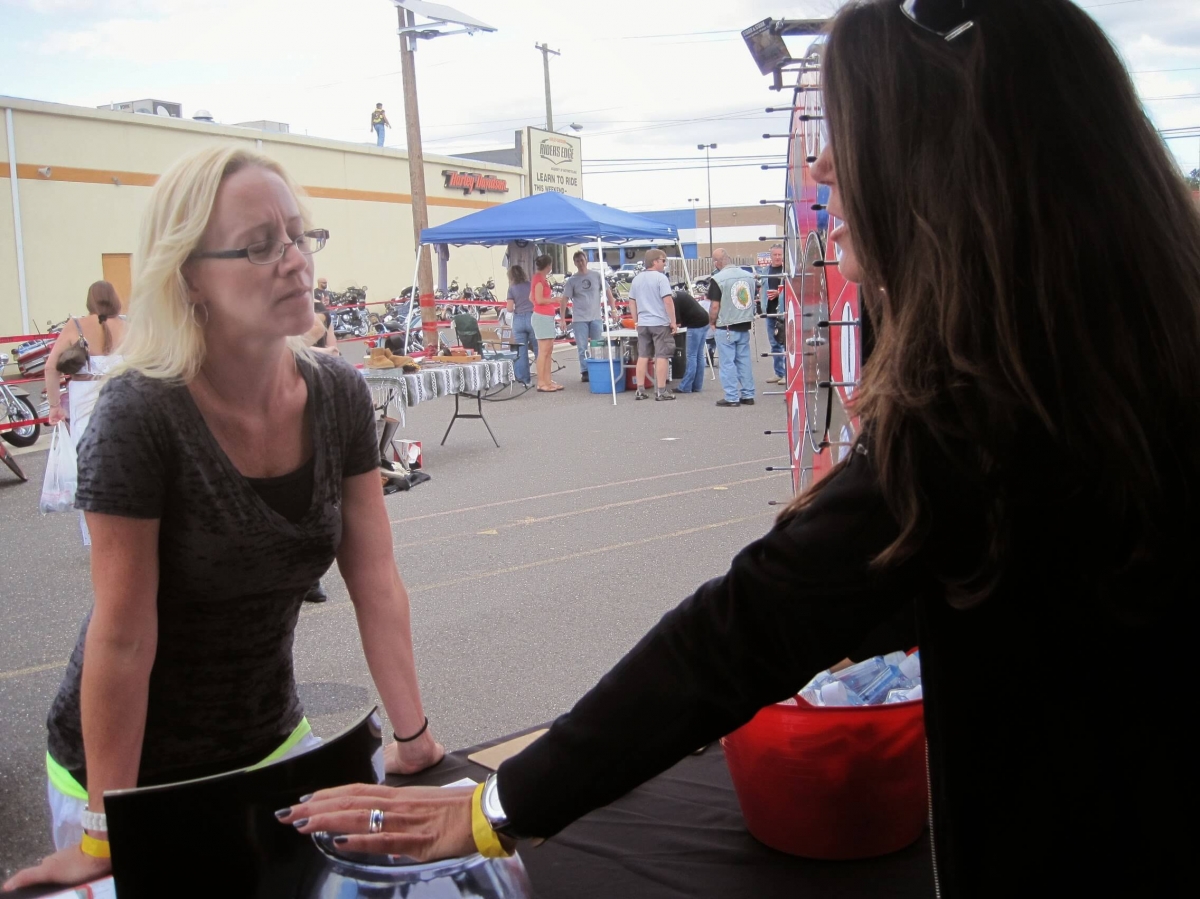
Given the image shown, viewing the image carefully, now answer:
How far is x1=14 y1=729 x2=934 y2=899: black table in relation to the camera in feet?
4.58

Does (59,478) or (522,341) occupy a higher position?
(522,341)

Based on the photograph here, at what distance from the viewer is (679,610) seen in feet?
3.38

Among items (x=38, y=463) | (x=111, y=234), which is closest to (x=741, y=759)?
(x=38, y=463)

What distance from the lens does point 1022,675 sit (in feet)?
3.00

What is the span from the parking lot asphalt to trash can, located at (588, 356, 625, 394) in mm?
3852

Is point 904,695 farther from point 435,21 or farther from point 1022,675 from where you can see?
point 435,21

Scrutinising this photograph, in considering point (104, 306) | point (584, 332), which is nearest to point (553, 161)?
point (584, 332)

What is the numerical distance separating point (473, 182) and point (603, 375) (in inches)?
1031

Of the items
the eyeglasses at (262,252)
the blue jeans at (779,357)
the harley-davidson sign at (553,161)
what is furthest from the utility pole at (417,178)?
the eyeglasses at (262,252)

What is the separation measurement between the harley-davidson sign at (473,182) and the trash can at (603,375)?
25040 mm

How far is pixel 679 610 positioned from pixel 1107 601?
38 cm

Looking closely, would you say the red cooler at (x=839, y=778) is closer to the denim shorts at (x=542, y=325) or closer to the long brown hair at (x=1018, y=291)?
the long brown hair at (x=1018, y=291)

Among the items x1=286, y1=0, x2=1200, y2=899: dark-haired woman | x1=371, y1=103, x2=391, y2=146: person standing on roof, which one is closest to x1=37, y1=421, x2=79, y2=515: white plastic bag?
x1=286, y1=0, x2=1200, y2=899: dark-haired woman

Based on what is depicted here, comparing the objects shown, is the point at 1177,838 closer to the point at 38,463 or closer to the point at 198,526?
the point at 198,526
